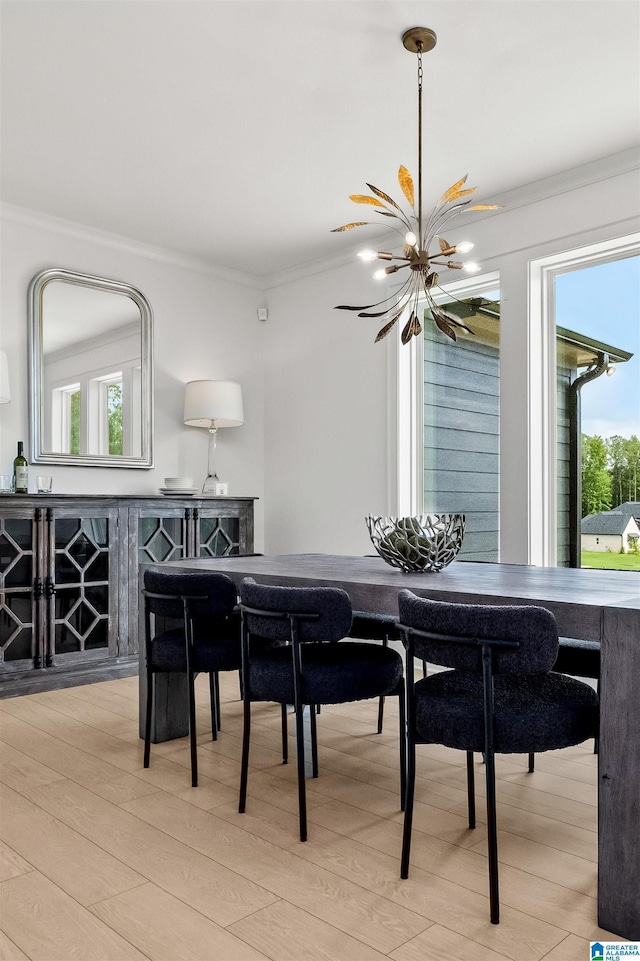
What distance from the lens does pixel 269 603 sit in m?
2.23

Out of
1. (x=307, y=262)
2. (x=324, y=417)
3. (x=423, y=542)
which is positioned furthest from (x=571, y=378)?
(x=307, y=262)

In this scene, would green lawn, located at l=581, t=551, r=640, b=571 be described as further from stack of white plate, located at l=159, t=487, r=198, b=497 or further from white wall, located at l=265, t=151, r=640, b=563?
stack of white plate, located at l=159, t=487, r=198, b=497

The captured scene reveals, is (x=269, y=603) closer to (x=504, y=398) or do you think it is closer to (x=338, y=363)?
(x=504, y=398)

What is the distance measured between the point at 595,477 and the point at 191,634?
93.8 inches

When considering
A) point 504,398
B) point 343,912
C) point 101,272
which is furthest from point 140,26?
point 343,912

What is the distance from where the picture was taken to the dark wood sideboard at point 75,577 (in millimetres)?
3857

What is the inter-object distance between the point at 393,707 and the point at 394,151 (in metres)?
2.78

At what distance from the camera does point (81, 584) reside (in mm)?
4090

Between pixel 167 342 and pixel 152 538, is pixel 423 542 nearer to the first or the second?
pixel 152 538

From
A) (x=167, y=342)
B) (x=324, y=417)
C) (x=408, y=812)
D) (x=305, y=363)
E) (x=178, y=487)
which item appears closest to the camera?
(x=408, y=812)

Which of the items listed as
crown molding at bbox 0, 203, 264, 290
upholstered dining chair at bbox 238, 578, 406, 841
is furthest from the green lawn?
crown molding at bbox 0, 203, 264, 290

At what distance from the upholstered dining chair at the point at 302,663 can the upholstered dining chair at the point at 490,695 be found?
320 millimetres

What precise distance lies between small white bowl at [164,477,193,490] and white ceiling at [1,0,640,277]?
164 cm

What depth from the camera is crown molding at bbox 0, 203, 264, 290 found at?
432 cm
